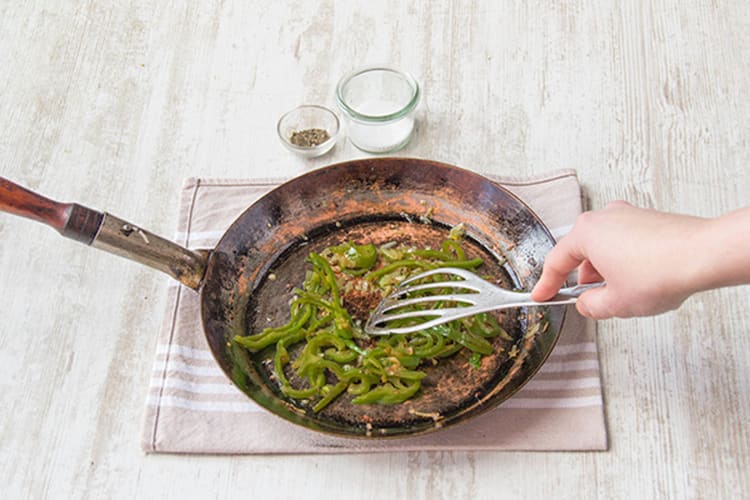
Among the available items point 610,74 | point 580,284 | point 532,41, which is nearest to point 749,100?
point 610,74

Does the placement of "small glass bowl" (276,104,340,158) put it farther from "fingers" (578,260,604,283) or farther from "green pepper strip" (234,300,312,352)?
"fingers" (578,260,604,283)

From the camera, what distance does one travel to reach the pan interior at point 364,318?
1463mm

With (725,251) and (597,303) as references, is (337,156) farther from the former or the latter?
(725,251)

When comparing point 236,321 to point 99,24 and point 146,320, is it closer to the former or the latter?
point 146,320

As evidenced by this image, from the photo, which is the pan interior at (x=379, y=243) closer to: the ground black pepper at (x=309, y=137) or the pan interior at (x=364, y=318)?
the pan interior at (x=364, y=318)

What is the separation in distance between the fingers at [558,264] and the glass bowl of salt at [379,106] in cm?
66

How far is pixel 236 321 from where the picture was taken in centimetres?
161

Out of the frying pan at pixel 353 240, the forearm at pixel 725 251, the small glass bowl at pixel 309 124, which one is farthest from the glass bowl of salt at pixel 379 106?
the forearm at pixel 725 251

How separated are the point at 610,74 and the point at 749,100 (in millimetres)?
362

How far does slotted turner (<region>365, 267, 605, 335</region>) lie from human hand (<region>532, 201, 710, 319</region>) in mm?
65

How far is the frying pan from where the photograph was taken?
1.45m

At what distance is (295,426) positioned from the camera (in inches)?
57.8

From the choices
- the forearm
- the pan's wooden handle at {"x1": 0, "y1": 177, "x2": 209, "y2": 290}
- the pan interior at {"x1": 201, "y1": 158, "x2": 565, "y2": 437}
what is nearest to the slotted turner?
the pan interior at {"x1": 201, "y1": 158, "x2": 565, "y2": 437}

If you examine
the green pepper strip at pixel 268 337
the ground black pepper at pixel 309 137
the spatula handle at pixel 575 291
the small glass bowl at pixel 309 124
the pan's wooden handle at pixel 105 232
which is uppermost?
the small glass bowl at pixel 309 124
